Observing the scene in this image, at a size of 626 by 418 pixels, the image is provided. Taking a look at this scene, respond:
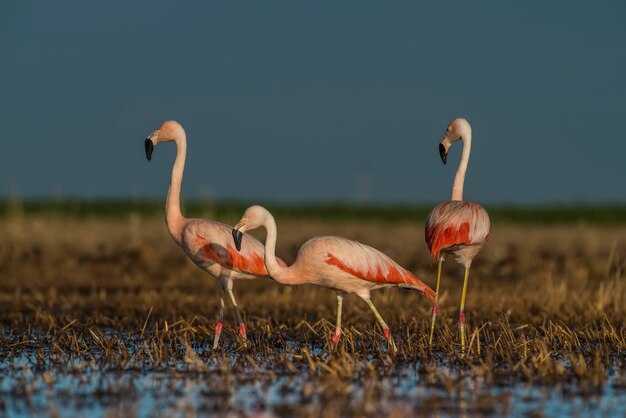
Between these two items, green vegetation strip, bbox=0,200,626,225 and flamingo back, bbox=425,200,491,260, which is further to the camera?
green vegetation strip, bbox=0,200,626,225

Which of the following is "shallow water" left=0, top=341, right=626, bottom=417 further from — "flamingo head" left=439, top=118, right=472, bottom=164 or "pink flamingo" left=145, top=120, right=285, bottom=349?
"flamingo head" left=439, top=118, right=472, bottom=164

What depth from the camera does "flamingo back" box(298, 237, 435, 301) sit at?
8.38 metres

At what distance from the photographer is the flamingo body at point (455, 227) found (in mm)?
8648

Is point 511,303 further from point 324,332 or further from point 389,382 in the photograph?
point 389,382

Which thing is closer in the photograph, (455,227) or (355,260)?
(355,260)

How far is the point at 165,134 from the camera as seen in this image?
32.0ft

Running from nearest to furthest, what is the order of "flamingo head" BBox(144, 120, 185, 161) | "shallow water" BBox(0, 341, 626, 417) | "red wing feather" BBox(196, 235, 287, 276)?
1. "shallow water" BBox(0, 341, 626, 417)
2. "red wing feather" BBox(196, 235, 287, 276)
3. "flamingo head" BBox(144, 120, 185, 161)

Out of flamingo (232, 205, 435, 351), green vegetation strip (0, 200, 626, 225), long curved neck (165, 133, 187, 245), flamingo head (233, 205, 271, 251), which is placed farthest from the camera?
green vegetation strip (0, 200, 626, 225)

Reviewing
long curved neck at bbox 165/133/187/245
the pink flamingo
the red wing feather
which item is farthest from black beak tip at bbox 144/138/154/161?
the red wing feather

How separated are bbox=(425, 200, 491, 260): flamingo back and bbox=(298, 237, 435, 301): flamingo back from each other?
37 cm

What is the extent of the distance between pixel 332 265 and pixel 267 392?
75.0 inches

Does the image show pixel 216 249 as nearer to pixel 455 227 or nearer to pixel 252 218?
pixel 252 218

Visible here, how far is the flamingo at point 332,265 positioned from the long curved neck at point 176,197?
3.79 feet

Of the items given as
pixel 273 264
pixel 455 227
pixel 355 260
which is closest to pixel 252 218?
pixel 273 264
